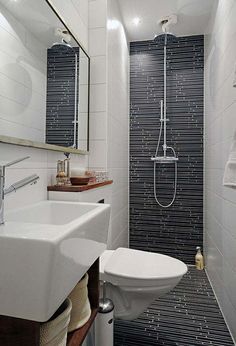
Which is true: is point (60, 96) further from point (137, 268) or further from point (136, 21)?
point (136, 21)

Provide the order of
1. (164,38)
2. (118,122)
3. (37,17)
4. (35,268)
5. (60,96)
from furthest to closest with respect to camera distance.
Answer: (164,38), (118,122), (60,96), (37,17), (35,268)

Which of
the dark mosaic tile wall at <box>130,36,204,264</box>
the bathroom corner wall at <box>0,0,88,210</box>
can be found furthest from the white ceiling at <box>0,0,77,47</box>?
the dark mosaic tile wall at <box>130,36,204,264</box>

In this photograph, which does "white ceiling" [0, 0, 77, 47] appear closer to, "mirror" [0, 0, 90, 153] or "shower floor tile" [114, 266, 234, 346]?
"mirror" [0, 0, 90, 153]

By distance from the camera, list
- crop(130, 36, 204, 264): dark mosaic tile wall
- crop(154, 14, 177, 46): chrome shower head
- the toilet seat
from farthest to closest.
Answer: crop(130, 36, 204, 264): dark mosaic tile wall < crop(154, 14, 177, 46): chrome shower head < the toilet seat

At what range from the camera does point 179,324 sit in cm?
170

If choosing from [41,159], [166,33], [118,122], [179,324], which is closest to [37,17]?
[41,159]

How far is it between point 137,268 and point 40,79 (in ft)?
4.02

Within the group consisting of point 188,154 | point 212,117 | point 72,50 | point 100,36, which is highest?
point 100,36

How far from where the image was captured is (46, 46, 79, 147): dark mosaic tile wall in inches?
54.1

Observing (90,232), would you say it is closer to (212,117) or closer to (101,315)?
(101,315)

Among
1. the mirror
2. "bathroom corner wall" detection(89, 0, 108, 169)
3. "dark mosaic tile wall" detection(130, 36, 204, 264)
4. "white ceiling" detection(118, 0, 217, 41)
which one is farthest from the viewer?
"dark mosaic tile wall" detection(130, 36, 204, 264)

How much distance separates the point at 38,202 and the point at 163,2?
2.25 m

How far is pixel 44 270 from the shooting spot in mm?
521

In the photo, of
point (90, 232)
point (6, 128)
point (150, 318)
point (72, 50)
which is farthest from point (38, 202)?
point (150, 318)
